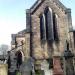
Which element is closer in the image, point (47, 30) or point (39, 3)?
point (47, 30)

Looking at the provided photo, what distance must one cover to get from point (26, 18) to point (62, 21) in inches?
166

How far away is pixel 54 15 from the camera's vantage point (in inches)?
1057

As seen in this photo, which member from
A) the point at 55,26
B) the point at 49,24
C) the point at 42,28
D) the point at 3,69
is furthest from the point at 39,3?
the point at 3,69

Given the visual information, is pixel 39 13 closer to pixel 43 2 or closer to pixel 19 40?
pixel 43 2

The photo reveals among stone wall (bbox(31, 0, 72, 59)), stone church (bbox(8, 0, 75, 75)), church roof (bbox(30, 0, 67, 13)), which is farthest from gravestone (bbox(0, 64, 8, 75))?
church roof (bbox(30, 0, 67, 13))

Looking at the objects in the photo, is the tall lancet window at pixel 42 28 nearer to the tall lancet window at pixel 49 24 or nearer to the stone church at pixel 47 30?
the stone church at pixel 47 30

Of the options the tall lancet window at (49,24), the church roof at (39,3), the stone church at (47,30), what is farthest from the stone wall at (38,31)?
the tall lancet window at (49,24)

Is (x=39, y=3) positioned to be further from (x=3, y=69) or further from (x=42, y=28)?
(x=3, y=69)

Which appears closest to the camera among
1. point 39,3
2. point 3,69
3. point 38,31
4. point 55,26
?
point 3,69

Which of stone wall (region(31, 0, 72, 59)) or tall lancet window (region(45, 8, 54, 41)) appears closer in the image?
stone wall (region(31, 0, 72, 59))

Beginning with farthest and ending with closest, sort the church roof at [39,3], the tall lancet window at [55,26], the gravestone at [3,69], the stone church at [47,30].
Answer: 1. the church roof at [39,3]
2. the tall lancet window at [55,26]
3. the stone church at [47,30]
4. the gravestone at [3,69]

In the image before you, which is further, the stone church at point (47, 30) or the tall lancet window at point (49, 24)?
the tall lancet window at point (49, 24)

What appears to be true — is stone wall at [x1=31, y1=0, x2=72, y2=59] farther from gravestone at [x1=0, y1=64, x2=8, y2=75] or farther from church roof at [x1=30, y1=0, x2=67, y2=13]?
gravestone at [x1=0, y1=64, x2=8, y2=75]

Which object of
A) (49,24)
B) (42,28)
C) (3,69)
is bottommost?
(3,69)
